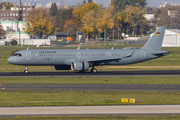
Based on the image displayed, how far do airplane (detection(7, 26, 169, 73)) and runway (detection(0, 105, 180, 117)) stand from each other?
79.6ft

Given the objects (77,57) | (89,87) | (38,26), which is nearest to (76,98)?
(89,87)

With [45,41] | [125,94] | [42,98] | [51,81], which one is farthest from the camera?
[45,41]

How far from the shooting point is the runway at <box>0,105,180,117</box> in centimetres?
2123

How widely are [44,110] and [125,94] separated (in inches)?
385

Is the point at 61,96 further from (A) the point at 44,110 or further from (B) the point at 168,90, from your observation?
(B) the point at 168,90

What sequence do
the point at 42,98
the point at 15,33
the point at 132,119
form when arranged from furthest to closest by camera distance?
the point at 15,33 → the point at 42,98 → the point at 132,119

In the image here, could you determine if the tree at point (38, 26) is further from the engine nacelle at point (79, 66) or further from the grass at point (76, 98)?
the grass at point (76, 98)

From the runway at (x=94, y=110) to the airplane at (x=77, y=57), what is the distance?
24247mm

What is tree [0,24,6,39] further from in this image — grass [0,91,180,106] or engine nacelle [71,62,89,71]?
grass [0,91,180,106]

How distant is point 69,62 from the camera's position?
49031 mm

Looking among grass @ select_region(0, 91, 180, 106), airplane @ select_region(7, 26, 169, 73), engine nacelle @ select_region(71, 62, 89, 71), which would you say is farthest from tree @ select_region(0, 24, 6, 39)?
grass @ select_region(0, 91, 180, 106)

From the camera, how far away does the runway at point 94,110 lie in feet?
69.7

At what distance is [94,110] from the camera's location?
72.9ft

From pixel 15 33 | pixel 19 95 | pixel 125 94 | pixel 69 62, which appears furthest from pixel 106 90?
pixel 15 33
